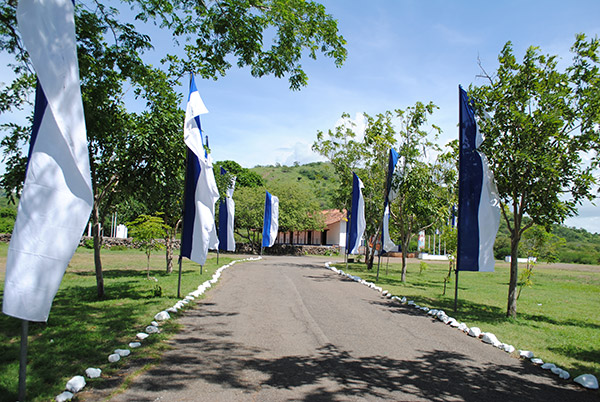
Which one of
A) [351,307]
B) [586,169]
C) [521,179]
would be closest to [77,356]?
[351,307]

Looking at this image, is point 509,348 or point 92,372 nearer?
point 92,372

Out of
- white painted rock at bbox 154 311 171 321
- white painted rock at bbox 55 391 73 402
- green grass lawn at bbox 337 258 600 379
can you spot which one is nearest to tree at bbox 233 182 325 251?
green grass lawn at bbox 337 258 600 379

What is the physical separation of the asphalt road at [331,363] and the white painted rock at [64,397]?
0.43 meters

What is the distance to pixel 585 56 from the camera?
371 inches

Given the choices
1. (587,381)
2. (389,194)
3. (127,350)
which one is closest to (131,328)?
(127,350)

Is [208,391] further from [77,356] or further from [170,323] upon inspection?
[170,323]

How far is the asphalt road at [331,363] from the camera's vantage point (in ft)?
15.2

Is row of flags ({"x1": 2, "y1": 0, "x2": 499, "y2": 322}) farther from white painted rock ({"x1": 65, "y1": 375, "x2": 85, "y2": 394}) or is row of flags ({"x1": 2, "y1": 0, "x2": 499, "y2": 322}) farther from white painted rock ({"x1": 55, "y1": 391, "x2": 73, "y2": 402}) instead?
white painted rock ({"x1": 65, "y1": 375, "x2": 85, "y2": 394})

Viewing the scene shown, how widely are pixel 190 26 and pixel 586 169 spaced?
9.39 m

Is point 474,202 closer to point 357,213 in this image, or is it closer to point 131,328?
point 131,328

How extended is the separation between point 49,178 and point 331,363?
13.5 feet

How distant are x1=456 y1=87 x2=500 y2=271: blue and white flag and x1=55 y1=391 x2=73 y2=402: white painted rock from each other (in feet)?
27.5

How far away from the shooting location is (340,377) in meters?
5.10

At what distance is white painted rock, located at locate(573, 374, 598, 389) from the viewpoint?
5273 mm
